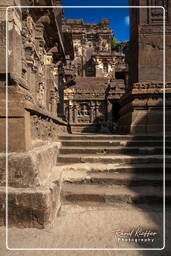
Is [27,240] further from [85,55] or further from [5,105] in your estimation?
[85,55]

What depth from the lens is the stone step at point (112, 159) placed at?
3631 mm

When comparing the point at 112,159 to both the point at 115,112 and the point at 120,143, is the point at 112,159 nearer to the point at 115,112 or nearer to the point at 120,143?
the point at 120,143

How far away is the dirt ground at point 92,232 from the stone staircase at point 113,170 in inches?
7.6

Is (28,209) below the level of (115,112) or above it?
below

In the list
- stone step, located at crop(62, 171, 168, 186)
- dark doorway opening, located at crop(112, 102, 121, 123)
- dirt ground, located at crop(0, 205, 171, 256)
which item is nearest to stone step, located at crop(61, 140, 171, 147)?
stone step, located at crop(62, 171, 168, 186)

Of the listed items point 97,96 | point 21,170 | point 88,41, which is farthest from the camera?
point 88,41

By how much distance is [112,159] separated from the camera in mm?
3686

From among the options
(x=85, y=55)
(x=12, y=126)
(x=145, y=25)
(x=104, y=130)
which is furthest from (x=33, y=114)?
(x=85, y=55)

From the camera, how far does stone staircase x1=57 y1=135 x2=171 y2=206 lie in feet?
9.11

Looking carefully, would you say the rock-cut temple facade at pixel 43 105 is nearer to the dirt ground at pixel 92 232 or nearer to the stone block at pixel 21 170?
the stone block at pixel 21 170

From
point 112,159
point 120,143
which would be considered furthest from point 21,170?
point 120,143

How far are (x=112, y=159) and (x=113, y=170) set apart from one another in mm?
339

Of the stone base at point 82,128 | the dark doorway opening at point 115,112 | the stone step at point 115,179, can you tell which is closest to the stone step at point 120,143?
the stone step at point 115,179

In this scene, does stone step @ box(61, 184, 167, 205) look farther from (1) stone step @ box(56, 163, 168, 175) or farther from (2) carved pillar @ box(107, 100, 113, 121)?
(2) carved pillar @ box(107, 100, 113, 121)
